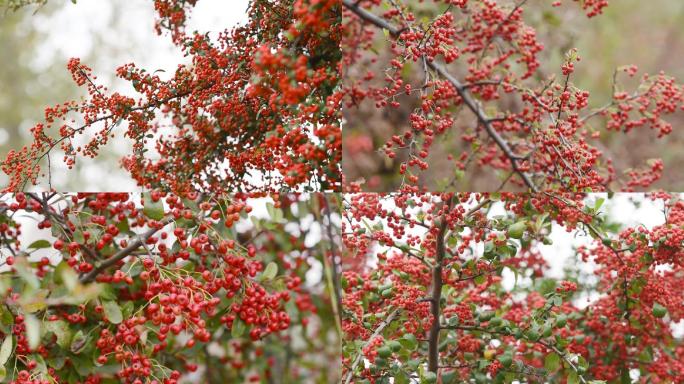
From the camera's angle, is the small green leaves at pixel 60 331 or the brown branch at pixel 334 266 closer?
the small green leaves at pixel 60 331

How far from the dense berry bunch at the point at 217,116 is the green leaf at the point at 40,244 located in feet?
0.50

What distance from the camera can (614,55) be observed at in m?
2.00

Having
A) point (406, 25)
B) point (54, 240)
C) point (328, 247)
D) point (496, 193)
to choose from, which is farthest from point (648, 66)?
point (54, 240)

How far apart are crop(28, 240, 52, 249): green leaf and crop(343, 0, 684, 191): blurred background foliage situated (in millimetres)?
950

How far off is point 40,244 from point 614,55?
1.63 meters

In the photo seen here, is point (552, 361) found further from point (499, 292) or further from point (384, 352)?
point (384, 352)

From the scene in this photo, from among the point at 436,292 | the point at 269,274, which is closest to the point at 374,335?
the point at 436,292

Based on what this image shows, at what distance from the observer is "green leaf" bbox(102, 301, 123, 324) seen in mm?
1354

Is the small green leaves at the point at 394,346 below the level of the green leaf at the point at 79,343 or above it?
above

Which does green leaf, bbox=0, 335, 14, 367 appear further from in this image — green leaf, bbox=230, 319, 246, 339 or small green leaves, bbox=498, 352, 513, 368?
small green leaves, bbox=498, 352, 513, 368

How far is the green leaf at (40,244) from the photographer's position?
147 cm

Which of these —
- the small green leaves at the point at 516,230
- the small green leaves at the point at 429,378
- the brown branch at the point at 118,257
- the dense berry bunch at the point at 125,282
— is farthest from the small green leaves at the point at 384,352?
the brown branch at the point at 118,257

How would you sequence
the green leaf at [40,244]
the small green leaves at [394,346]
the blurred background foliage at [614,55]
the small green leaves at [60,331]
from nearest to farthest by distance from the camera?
1. the small green leaves at [60,331]
2. the green leaf at [40,244]
3. the small green leaves at [394,346]
4. the blurred background foliage at [614,55]

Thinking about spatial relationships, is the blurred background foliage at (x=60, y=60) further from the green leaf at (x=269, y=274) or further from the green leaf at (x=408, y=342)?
the green leaf at (x=408, y=342)
